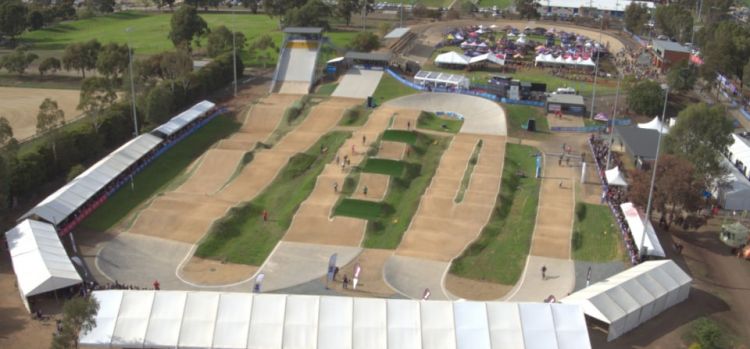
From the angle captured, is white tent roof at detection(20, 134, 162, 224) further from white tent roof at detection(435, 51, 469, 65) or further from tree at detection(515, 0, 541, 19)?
tree at detection(515, 0, 541, 19)

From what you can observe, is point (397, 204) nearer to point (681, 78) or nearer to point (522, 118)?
point (522, 118)

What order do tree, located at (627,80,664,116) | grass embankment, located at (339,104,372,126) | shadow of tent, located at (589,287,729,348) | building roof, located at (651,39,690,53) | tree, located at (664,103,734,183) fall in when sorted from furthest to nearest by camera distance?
building roof, located at (651,39,690,53) → tree, located at (627,80,664,116) → grass embankment, located at (339,104,372,126) → tree, located at (664,103,734,183) → shadow of tent, located at (589,287,729,348)

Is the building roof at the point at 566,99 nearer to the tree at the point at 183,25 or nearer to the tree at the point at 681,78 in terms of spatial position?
the tree at the point at 681,78

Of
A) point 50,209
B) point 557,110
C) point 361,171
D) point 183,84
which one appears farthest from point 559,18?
point 50,209

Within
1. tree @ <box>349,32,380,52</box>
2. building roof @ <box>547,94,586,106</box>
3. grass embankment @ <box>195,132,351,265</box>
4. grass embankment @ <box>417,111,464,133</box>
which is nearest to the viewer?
grass embankment @ <box>195,132,351,265</box>

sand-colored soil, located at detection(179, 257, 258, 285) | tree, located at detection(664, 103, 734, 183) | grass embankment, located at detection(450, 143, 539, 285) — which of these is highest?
tree, located at detection(664, 103, 734, 183)

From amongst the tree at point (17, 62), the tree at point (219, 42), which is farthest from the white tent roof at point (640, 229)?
the tree at point (17, 62)

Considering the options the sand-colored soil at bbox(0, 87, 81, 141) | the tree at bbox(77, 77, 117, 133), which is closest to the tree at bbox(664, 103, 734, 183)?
the tree at bbox(77, 77, 117, 133)
